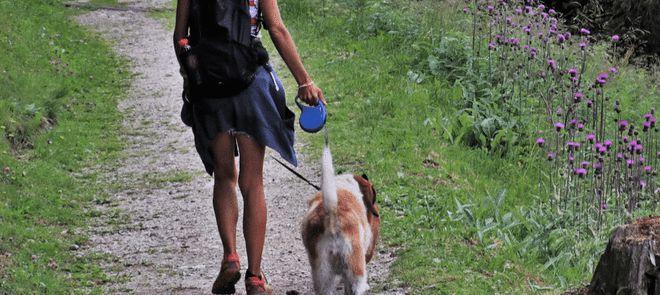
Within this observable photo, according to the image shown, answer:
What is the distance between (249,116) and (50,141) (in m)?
5.31

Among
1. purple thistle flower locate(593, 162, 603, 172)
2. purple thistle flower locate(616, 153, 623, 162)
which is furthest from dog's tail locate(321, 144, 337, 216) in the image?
purple thistle flower locate(616, 153, 623, 162)

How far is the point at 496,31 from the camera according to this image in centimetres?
1146

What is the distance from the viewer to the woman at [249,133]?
16.5 feet

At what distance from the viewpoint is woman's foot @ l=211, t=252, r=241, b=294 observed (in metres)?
5.24

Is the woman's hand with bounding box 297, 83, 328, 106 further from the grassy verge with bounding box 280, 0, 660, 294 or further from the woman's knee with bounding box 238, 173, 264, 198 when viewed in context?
the grassy verge with bounding box 280, 0, 660, 294

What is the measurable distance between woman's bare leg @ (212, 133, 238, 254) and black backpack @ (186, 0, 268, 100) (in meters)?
0.27

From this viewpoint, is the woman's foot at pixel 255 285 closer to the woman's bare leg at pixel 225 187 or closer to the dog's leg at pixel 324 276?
the woman's bare leg at pixel 225 187

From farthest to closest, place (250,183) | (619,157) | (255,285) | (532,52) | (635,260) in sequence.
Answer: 1. (532,52)
2. (619,157)
3. (255,285)
4. (250,183)
5. (635,260)

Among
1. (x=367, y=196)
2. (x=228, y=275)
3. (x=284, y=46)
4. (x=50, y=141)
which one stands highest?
(x=284, y=46)

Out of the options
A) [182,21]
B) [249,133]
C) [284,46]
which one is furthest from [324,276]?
[182,21]

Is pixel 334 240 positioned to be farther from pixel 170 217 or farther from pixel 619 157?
pixel 170 217

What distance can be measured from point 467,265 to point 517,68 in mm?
4374

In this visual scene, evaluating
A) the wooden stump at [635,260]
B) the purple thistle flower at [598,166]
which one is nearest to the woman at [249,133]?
the wooden stump at [635,260]

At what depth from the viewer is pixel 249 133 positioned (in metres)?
5.07
